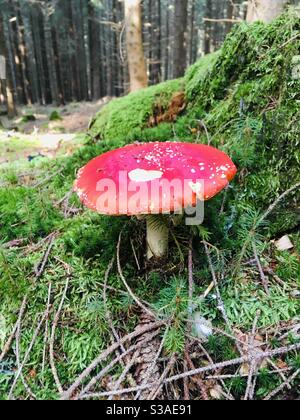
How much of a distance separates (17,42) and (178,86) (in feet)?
70.3

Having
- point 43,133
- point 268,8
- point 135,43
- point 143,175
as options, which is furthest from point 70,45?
point 143,175

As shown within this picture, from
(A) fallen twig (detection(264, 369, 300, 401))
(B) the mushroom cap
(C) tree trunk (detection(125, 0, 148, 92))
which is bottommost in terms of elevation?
(A) fallen twig (detection(264, 369, 300, 401))

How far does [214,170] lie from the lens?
1812 mm

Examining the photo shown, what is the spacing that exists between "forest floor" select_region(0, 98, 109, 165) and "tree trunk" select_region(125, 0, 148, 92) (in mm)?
1932

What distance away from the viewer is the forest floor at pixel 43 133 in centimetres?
558

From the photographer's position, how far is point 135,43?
8.14 meters

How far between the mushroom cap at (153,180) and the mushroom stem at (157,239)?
1.30 feet

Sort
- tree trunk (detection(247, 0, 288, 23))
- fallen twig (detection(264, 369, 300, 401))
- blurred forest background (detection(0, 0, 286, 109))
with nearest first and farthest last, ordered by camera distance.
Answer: fallen twig (detection(264, 369, 300, 401))
tree trunk (detection(247, 0, 288, 23))
blurred forest background (detection(0, 0, 286, 109))

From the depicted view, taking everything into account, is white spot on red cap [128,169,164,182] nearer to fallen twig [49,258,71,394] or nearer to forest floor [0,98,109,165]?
fallen twig [49,258,71,394]

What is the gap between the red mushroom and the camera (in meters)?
1.63

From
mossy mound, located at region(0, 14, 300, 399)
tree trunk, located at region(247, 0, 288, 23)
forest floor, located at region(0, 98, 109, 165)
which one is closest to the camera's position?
mossy mound, located at region(0, 14, 300, 399)

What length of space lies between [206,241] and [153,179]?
0.72 meters

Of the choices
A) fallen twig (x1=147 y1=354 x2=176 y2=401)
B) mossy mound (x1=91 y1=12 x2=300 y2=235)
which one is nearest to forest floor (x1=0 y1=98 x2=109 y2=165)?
mossy mound (x1=91 y1=12 x2=300 y2=235)

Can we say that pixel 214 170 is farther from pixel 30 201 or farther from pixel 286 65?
pixel 30 201
